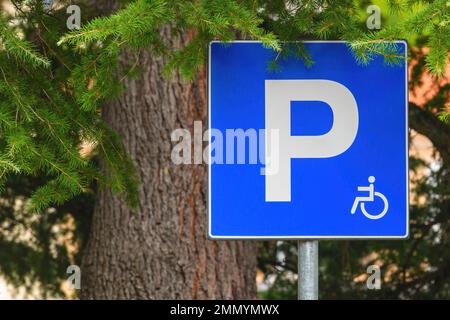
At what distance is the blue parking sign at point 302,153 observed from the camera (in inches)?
108

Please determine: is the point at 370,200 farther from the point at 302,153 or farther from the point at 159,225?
the point at 159,225

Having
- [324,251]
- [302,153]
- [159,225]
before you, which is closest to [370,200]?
[302,153]

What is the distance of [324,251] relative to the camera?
808 centimetres

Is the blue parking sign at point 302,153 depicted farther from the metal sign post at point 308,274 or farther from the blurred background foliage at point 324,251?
the blurred background foliage at point 324,251

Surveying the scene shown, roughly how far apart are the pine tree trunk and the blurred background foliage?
4.17 ft

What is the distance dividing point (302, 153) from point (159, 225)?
2962 millimetres

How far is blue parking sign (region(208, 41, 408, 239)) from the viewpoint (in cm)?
275

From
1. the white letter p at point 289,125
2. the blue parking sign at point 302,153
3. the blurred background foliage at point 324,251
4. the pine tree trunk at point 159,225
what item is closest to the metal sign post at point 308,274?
the blue parking sign at point 302,153

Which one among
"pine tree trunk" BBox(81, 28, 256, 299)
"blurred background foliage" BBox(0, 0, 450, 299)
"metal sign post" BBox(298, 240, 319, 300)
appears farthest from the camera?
"blurred background foliage" BBox(0, 0, 450, 299)

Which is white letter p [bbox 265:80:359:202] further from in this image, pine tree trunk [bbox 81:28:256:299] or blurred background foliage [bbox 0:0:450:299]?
blurred background foliage [bbox 0:0:450:299]

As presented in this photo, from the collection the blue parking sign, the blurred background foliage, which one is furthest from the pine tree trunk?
the blue parking sign

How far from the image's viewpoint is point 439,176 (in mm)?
6984

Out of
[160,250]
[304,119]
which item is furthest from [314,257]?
[160,250]

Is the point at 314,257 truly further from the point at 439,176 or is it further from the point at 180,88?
the point at 439,176
